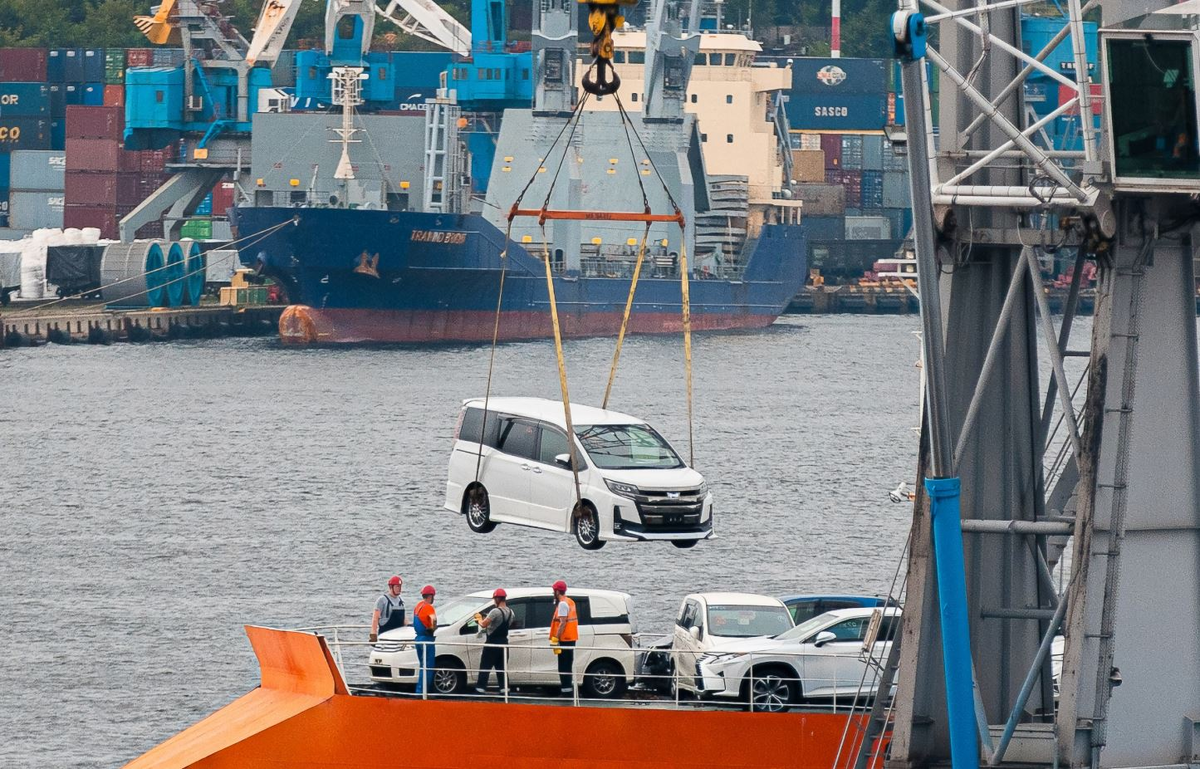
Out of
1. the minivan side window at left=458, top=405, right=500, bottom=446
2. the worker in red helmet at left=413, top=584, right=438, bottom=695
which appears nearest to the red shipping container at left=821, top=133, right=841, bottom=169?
the minivan side window at left=458, top=405, right=500, bottom=446

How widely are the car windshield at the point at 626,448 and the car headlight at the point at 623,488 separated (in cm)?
25

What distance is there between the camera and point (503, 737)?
1588 cm

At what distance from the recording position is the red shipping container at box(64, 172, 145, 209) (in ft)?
381

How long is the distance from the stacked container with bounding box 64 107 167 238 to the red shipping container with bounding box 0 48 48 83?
13.5 m

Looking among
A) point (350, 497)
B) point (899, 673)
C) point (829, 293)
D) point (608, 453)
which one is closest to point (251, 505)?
point (350, 497)

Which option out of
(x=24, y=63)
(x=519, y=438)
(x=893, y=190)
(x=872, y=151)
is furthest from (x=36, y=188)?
(x=519, y=438)

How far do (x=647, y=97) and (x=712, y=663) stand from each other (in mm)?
86795

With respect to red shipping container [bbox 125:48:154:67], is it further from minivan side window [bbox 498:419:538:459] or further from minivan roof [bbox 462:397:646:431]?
minivan side window [bbox 498:419:538:459]

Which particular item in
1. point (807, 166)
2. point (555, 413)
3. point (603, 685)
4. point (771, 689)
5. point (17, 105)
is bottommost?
point (603, 685)

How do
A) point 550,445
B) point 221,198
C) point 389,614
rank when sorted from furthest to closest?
point 221,198 → point 550,445 → point 389,614

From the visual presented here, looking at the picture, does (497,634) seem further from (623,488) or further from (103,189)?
(103,189)

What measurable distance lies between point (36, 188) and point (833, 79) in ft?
192

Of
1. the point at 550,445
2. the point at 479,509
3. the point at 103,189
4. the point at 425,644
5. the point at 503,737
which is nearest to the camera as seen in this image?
the point at 503,737

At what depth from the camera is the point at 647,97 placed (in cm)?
10175
